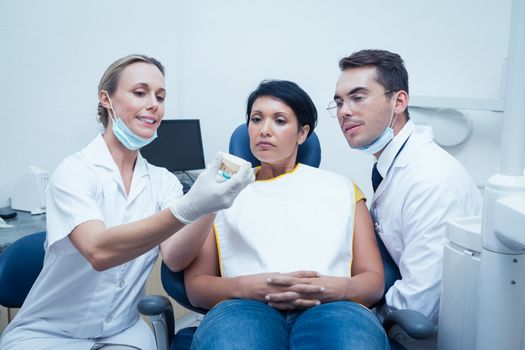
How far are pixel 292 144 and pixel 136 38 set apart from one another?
1644mm

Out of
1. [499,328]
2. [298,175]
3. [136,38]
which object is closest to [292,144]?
[298,175]

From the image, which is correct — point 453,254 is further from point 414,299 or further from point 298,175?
point 298,175

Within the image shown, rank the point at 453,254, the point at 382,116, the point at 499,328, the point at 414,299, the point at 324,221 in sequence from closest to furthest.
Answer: the point at 499,328 → the point at 453,254 → the point at 414,299 → the point at 324,221 → the point at 382,116

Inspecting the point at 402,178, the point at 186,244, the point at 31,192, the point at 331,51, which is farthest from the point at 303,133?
the point at 31,192

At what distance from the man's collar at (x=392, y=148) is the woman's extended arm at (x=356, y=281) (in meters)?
0.19

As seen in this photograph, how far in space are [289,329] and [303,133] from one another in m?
0.78

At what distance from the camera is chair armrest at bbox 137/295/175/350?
1.19 metres

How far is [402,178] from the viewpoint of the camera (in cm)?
145

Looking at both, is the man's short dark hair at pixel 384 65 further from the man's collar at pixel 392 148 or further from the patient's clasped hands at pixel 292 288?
the patient's clasped hands at pixel 292 288

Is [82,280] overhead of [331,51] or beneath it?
beneath

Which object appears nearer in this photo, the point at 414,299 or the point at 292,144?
the point at 414,299

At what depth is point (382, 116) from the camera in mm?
1564

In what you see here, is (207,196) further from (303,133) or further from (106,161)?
(303,133)

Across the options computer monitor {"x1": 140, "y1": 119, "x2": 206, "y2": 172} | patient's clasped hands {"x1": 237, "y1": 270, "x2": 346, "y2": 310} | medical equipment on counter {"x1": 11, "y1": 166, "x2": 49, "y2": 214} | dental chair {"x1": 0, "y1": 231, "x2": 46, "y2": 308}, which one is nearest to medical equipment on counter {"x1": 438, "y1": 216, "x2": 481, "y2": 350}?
patient's clasped hands {"x1": 237, "y1": 270, "x2": 346, "y2": 310}
